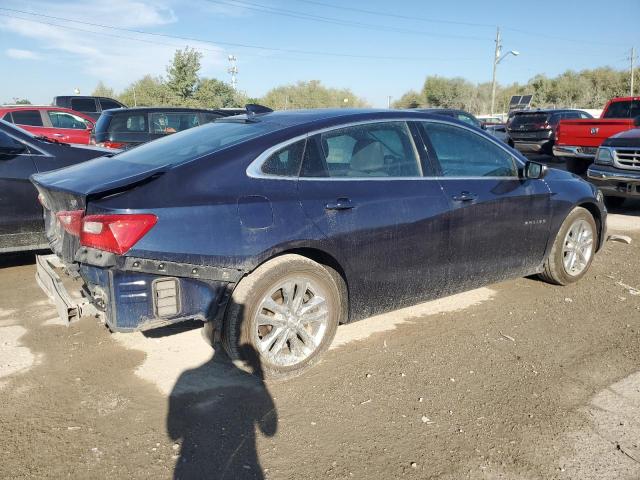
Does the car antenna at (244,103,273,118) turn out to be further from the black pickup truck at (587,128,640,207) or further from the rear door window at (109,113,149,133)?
the rear door window at (109,113,149,133)

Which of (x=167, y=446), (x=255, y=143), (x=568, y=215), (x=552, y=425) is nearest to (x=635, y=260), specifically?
(x=568, y=215)

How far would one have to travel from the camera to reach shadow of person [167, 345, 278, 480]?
263cm

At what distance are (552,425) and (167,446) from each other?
2.06 metres

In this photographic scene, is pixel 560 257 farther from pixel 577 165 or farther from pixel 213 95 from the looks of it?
pixel 213 95

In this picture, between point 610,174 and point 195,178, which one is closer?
point 195,178

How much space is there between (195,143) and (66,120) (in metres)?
12.3

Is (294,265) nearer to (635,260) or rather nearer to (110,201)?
(110,201)

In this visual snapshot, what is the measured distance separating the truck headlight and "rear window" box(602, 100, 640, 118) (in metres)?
3.67

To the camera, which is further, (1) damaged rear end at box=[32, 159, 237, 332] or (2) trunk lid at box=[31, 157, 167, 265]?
(2) trunk lid at box=[31, 157, 167, 265]

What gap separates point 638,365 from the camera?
3709mm

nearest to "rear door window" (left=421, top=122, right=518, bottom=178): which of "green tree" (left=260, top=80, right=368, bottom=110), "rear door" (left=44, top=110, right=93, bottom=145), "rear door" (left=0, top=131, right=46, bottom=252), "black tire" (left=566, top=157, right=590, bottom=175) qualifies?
"rear door" (left=0, top=131, right=46, bottom=252)

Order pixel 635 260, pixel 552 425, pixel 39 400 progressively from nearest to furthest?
pixel 552 425 → pixel 39 400 → pixel 635 260

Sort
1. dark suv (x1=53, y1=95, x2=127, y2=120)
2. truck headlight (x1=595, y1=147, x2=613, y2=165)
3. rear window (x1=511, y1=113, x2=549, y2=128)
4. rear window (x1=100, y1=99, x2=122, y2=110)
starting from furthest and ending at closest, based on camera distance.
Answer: rear window (x1=100, y1=99, x2=122, y2=110) → dark suv (x1=53, y1=95, x2=127, y2=120) → rear window (x1=511, y1=113, x2=549, y2=128) → truck headlight (x1=595, y1=147, x2=613, y2=165)

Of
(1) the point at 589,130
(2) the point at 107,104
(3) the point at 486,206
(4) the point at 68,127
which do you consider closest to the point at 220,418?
(3) the point at 486,206
